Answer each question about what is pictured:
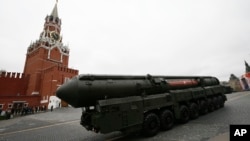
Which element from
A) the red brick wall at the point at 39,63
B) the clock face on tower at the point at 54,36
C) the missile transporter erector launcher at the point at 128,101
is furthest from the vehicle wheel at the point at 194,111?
the clock face on tower at the point at 54,36

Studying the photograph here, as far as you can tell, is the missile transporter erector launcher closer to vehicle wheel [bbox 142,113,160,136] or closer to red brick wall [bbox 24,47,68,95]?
vehicle wheel [bbox 142,113,160,136]

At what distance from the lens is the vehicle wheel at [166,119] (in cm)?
841

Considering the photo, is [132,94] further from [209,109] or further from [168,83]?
[209,109]

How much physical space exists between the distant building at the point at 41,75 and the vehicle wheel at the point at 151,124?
33507 millimetres

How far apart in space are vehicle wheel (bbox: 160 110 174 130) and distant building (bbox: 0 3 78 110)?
109ft

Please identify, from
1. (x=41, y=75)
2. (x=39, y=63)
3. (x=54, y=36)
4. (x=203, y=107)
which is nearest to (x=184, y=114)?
(x=203, y=107)

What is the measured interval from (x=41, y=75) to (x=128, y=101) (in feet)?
145

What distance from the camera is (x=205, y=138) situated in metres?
6.54

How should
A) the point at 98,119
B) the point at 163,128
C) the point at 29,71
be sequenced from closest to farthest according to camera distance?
the point at 98,119, the point at 163,128, the point at 29,71

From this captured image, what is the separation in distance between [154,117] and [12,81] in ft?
161

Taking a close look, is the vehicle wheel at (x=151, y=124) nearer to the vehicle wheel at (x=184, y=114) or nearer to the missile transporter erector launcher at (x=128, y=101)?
the missile transporter erector launcher at (x=128, y=101)

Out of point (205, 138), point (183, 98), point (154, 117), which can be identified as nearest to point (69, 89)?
point (154, 117)

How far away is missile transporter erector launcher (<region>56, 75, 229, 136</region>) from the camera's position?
6.57 metres

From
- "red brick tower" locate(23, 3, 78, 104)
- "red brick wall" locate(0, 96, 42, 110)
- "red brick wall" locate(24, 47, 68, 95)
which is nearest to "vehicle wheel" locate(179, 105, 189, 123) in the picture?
"red brick tower" locate(23, 3, 78, 104)
